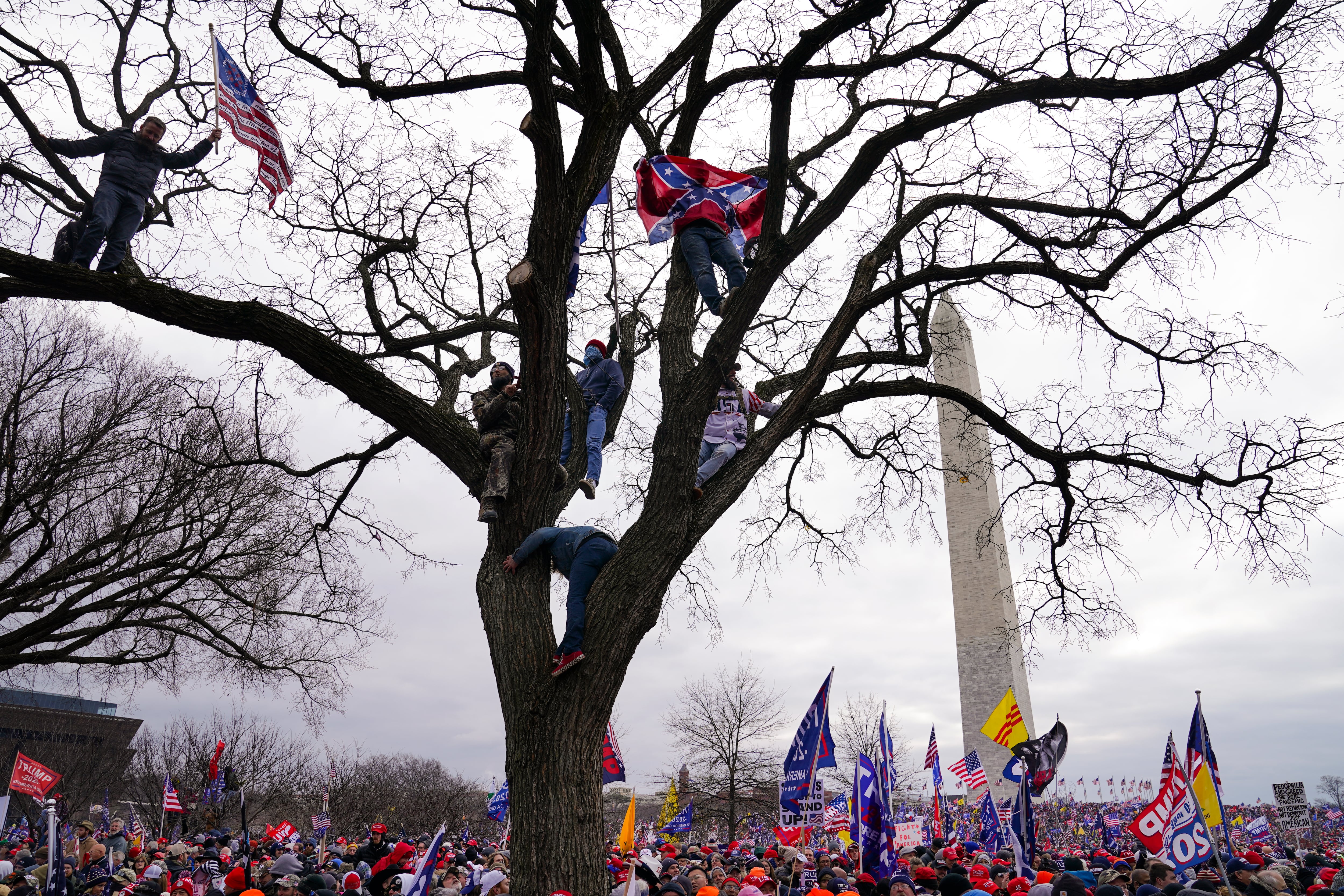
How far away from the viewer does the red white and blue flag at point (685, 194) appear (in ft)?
21.0

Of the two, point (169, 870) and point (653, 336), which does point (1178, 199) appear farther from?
point (169, 870)

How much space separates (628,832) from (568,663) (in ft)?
22.7

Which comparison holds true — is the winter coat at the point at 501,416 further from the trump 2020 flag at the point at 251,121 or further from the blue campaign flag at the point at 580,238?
the trump 2020 flag at the point at 251,121

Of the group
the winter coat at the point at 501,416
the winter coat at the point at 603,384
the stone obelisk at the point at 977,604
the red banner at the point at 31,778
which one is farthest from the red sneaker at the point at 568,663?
the stone obelisk at the point at 977,604

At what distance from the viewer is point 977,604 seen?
25391 millimetres

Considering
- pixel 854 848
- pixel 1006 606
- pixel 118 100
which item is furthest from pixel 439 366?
pixel 1006 606

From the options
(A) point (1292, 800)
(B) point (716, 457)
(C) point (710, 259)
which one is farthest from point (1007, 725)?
(A) point (1292, 800)

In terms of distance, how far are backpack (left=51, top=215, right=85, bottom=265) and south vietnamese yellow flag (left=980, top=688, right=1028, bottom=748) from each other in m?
12.1

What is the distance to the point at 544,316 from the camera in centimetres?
495

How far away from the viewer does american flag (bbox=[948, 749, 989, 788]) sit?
16.9m

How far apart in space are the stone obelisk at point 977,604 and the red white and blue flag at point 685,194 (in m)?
17.4

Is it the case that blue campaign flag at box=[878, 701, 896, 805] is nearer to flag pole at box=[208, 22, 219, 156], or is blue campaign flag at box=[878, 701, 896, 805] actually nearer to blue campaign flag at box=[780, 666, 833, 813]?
blue campaign flag at box=[780, 666, 833, 813]

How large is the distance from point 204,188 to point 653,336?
4.24 meters

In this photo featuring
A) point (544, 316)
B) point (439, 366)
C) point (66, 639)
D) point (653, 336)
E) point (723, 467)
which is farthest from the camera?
point (66, 639)
